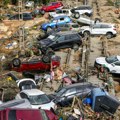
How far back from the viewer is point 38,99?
62.5 ft

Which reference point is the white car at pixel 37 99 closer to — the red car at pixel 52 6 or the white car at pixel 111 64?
the white car at pixel 111 64

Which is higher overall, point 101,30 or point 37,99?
point 37,99

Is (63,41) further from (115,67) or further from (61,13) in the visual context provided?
(61,13)

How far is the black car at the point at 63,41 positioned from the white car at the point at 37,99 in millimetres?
12504

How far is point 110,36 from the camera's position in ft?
121

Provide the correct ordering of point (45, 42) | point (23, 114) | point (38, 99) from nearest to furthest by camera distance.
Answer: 1. point (23, 114)
2. point (38, 99)
3. point (45, 42)

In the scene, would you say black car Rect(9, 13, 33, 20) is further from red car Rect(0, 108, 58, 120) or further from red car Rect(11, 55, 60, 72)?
red car Rect(0, 108, 58, 120)

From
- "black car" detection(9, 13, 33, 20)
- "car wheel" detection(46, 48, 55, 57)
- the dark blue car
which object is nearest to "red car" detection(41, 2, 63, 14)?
"black car" detection(9, 13, 33, 20)

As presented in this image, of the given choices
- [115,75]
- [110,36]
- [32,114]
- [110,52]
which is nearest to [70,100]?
[32,114]

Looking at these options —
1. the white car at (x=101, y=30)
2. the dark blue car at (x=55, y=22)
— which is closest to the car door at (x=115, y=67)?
the white car at (x=101, y=30)

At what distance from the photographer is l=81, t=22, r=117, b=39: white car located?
36.7m

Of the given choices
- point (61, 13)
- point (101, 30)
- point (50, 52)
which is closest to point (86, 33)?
point (101, 30)

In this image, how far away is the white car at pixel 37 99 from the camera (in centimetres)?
1859

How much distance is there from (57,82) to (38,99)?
6.18m
